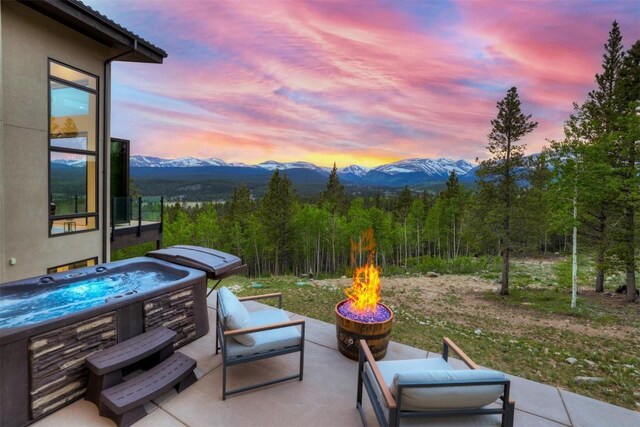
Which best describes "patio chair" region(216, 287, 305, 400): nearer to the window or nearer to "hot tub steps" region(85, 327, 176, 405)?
"hot tub steps" region(85, 327, 176, 405)

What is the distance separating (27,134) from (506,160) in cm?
1498

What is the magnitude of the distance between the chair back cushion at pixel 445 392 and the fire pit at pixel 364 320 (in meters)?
1.55

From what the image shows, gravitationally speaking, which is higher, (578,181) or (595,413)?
(578,181)

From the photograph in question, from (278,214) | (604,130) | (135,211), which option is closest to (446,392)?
(135,211)

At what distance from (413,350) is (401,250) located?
30720mm

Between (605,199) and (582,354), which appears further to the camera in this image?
(605,199)

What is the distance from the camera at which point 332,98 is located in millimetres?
16656

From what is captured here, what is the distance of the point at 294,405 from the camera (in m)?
2.98

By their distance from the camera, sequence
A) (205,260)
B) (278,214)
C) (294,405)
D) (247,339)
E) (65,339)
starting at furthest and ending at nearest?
(278,214) < (205,260) < (247,339) < (294,405) < (65,339)

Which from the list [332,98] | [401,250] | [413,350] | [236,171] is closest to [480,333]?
[413,350]

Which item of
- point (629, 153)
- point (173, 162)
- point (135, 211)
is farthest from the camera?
point (173, 162)

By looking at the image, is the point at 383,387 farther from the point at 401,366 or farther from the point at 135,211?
the point at 135,211

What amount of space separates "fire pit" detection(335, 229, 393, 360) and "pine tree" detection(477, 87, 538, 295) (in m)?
10.9

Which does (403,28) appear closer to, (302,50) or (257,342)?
(302,50)
